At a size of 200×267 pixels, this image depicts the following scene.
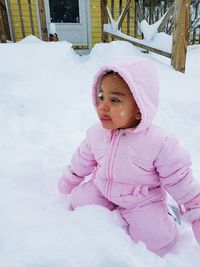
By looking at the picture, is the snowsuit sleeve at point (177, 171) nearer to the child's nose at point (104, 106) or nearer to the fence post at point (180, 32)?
the child's nose at point (104, 106)

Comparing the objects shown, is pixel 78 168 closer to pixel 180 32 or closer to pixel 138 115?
pixel 138 115

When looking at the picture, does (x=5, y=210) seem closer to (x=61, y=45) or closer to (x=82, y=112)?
(x=82, y=112)

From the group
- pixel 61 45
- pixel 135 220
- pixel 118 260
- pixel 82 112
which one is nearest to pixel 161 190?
pixel 135 220

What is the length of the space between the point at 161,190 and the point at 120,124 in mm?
389

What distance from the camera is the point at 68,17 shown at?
9.13 m

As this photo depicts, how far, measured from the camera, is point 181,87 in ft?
11.3

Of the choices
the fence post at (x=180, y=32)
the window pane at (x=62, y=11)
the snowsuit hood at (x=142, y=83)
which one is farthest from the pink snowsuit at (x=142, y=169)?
the window pane at (x=62, y=11)

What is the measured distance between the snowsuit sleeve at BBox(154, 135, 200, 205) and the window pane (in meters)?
8.82

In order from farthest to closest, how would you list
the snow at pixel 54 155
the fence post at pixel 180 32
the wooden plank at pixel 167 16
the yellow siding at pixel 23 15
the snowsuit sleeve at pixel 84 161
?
the yellow siding at pixel 23 15
the wooden plank at pixel 167 16
the fence post at pixel 180 32
the snowsuit sleeve at pixel 84 161
the snow at pixel 54 155

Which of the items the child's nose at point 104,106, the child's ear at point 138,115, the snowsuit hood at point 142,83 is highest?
the snowsuit hood at point 142,83

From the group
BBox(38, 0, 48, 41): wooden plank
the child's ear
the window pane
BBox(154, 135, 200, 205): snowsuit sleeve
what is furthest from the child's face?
the window pane

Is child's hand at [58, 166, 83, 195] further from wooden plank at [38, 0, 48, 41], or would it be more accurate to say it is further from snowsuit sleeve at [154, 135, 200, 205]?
wooden plank at [38, 0, 48, 41]

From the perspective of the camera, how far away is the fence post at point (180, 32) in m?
3.96

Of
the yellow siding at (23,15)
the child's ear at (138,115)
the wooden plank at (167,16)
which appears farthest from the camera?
the yellow siding at (23,15)
